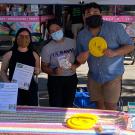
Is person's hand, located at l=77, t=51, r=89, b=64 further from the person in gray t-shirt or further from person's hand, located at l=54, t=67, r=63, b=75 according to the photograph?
person's hand, located at l=54, t=67, r=63, b=75

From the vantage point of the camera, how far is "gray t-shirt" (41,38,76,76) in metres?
4.93

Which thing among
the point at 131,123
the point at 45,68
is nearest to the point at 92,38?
the point at 45,68

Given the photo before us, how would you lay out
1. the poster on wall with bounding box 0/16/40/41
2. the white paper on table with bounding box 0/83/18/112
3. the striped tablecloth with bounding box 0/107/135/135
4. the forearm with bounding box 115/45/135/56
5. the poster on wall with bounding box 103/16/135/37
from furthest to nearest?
1. the poster on wall with bounding box 103/16/135/37
2. the poster on wall with bounding box 0/16/40/41
3. the forearm with bounding box 115/45/135/56
4. the white paper on table with bounding box 0/83/18/112
5. the striped tablecloth with bounding box 0/107/135/135

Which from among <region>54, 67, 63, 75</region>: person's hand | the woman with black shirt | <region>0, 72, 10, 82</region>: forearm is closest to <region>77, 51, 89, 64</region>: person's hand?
<region>54, 67, 63, 75</region>: person's hand

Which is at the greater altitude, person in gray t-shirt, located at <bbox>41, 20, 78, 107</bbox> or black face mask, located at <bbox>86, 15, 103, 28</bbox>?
black face mask, located at <bbox>86, 15, 103, 28</bbox>

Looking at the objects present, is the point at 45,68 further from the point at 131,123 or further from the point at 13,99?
the point at 131,123

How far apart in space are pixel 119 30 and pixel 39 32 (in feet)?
9.34

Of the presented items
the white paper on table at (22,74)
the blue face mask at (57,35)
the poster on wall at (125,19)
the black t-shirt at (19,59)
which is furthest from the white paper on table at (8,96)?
the poster on wall at (125,19)

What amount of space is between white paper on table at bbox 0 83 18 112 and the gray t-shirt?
1122 millimetres

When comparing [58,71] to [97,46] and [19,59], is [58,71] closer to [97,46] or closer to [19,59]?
[19,59]

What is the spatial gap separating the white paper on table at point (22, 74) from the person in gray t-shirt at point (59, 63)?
216 millimetres

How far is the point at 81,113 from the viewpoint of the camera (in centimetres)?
384

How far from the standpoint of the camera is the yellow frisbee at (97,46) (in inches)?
178

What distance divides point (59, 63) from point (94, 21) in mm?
653
